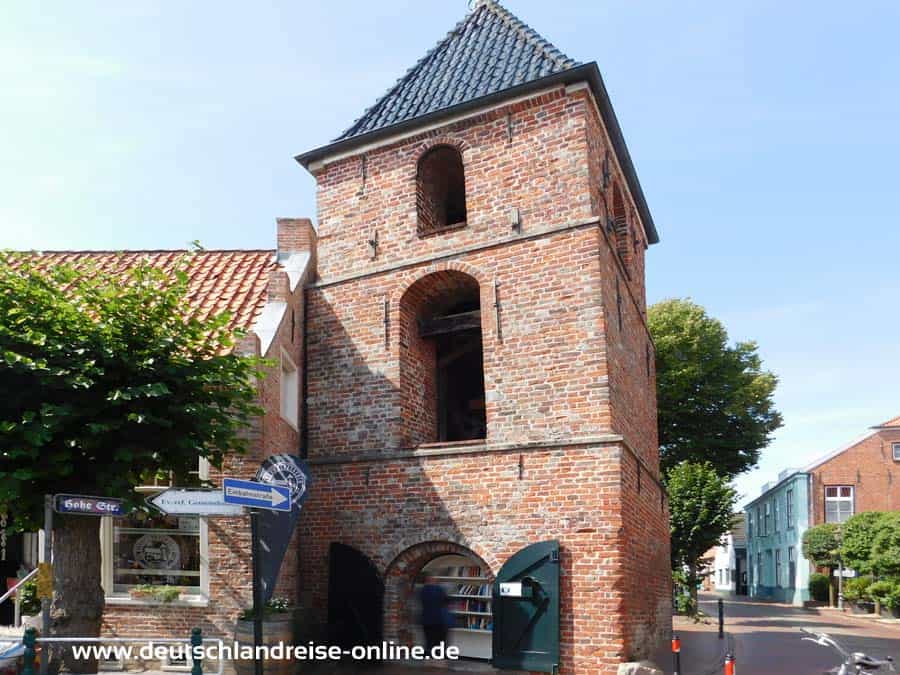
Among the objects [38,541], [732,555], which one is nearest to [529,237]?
[38,541]

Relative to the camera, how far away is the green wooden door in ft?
36.0

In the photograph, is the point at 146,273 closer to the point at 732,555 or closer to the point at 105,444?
the point at 105,444

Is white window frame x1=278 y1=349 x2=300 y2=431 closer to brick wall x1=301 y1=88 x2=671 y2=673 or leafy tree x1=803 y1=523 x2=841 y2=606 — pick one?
brick wall x1=301 y1=88 x2=671 y2=673

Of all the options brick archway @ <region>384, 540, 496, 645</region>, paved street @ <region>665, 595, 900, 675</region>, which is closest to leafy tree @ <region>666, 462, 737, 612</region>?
paved street @ <region>665, 595, 900, 675</region>

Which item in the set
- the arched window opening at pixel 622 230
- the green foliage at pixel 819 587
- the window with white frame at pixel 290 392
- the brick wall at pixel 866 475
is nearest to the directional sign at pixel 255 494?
the window with white frame at pixel 290 392

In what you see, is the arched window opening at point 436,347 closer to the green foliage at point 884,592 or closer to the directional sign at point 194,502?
the directional sign at point 194,502

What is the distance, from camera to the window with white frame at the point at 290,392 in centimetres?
1299

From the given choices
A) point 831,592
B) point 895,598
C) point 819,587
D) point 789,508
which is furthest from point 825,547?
point 895,598

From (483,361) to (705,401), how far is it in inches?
772

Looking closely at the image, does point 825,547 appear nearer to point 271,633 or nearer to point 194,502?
point 271,633

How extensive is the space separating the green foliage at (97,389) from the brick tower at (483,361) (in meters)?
3.57

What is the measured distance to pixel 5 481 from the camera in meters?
8.58

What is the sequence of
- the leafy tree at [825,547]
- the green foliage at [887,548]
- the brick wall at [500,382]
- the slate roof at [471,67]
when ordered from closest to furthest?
the brick wall at [500,382]
the slate roof at [471,67]
the green foliage at [887,548]
the leafy tree at [825,547]

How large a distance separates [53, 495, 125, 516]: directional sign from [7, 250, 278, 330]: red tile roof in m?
4.28
